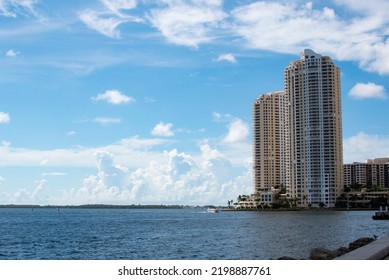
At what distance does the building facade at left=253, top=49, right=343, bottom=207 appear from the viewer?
497ft

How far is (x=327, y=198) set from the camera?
500 feet

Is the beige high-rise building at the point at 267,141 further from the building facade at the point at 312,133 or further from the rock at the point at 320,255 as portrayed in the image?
the rock at the point at 320,255

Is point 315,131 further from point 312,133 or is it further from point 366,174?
point 366,174

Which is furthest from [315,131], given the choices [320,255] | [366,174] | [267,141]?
[320,255]

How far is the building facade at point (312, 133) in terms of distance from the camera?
5969 inches

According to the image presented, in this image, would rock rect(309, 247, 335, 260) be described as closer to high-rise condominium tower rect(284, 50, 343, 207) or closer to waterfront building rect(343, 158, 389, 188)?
high-rise condominium tower rect(284, 50, 343, 207)

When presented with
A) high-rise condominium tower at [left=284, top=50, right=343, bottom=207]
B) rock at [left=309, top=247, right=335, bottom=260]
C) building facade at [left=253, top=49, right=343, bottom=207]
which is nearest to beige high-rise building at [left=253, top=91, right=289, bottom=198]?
building facade at [left=253, top=49, right=343, bottom=207]

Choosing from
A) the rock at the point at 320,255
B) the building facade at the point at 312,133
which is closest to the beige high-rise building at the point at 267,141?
the building facade at the point at 312,133

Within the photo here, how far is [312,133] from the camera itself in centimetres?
15338

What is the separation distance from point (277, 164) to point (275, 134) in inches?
360

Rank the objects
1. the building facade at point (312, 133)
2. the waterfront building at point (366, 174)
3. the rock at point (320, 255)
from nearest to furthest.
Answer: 1. the rock at point (320, 255)
2. the building facade at point (312, 133)
3. the waterfront building at point (366, 174)

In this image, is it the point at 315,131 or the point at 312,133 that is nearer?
the point at 315,131

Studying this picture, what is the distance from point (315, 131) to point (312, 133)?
987mm
